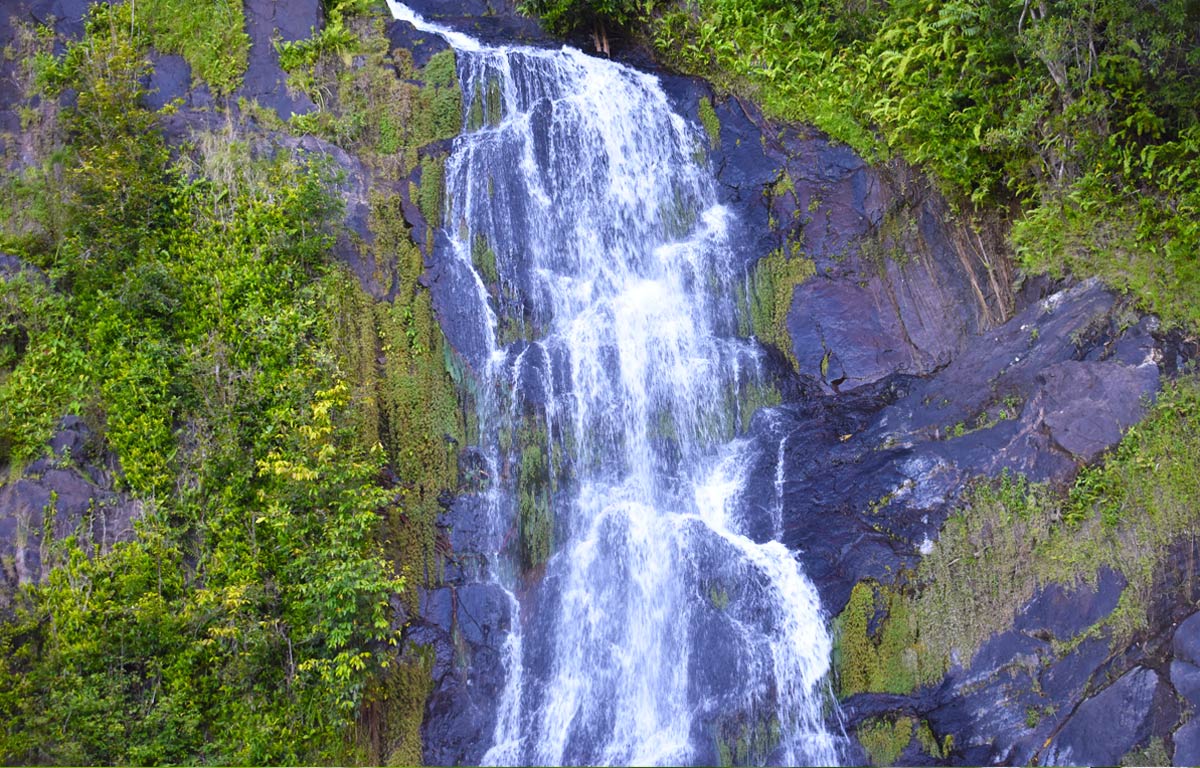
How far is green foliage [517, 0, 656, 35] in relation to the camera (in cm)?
1429

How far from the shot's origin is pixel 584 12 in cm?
1459

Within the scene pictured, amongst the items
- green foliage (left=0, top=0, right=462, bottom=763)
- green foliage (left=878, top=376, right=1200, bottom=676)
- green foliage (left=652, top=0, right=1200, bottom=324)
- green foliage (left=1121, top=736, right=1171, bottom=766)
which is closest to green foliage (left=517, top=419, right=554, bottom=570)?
green foliage (left=0, top=0, right=462, bottom=763)

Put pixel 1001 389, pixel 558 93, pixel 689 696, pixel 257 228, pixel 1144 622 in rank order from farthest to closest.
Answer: pixel 558 93 < pixel 257 228 < pixel 1001 389 < pixel 689 696 < pixel 1144 622

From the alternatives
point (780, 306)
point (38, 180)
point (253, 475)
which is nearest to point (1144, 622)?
point (780, 306)

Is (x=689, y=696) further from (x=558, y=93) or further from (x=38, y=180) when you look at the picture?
(x=38, y=180)

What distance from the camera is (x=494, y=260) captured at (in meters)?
12.0

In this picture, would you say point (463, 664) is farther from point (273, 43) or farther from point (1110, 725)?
point (273, 43)

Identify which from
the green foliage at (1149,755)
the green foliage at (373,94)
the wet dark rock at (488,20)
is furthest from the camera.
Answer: the wet dark rock at (488,20)

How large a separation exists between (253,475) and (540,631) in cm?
382

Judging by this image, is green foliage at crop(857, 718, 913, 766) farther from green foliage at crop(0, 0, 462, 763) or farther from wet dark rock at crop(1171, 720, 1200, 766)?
green foliage at crop(0, 0, 462, 763)

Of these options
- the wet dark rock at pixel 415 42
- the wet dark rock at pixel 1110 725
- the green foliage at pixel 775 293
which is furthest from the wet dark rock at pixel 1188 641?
the wet dark rock at pixel 415 42

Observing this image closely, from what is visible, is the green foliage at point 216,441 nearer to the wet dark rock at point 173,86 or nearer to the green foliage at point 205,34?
the wet dark rock at point 173,86

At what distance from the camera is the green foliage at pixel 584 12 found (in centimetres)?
1429

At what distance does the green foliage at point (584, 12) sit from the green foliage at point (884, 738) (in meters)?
11.2
